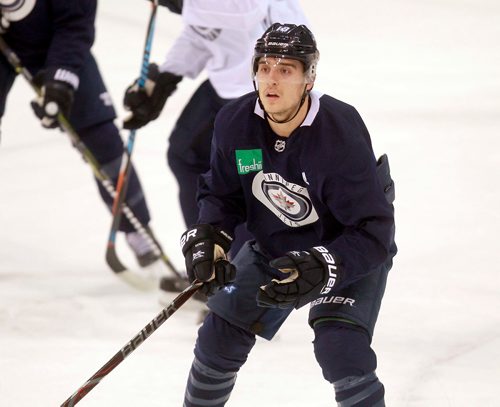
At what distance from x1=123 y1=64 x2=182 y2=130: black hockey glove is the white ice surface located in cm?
60

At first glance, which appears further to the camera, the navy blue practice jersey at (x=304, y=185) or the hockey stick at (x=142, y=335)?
the hockey stick at (x=142, y=335)

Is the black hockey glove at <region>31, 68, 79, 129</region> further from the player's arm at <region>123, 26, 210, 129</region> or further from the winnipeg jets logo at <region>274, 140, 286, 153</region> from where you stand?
the winnipeg jets logo at <region>274, 140, 286, 153</region>

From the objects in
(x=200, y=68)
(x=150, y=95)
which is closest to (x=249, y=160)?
(x=200, y=68)

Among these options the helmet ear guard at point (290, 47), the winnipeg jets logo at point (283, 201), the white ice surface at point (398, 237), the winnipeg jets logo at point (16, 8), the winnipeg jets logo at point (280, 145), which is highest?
Result: the winnipeg jets logo at point (16, 8)

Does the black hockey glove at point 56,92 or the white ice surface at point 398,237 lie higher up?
the black hockey glove at point 56,92

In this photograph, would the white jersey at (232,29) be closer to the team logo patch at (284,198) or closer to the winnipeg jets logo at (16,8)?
the winnipeg jets logo at (16,8)

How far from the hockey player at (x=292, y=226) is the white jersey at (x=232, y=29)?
0.78m

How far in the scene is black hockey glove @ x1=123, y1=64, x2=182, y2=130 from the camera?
3.55 m

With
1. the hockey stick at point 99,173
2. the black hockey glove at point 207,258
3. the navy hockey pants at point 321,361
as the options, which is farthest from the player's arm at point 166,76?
the navy hockey pants at point 321,361

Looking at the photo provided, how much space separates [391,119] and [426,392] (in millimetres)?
2333

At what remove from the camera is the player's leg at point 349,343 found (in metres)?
2.27

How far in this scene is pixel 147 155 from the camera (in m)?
4.93

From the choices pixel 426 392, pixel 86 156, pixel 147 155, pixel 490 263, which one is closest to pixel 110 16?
pixel 147 155

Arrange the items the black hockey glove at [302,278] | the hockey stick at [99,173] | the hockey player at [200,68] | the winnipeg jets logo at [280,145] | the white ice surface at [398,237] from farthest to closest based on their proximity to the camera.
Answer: the hockey stick at [99,173], the hockey player at [200,68], the white ice surface at [398,237], the winnipeg jets logo at [280,145], the black hockey glove at [302,278]
